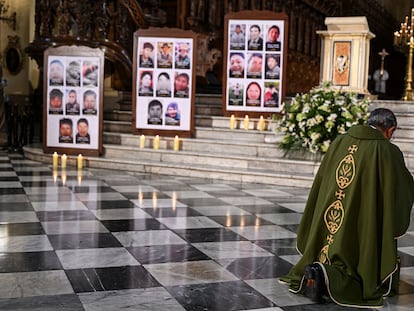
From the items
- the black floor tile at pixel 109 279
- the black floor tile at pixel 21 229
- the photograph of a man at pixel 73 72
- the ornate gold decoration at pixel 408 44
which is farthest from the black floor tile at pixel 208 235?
the ornate gold decoration at pixel 408 44

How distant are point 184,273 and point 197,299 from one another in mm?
534

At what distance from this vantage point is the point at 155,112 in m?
9.93

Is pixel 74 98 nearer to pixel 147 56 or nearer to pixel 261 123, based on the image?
pixel 147 56

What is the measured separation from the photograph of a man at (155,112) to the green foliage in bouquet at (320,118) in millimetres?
1974

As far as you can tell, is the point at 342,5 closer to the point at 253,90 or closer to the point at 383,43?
the point at 383,43

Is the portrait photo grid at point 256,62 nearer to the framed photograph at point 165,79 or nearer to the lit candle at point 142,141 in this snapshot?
the framed photograph at point 165,79

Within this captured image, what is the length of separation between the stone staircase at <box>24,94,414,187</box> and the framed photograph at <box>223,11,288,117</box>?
0.39 metres

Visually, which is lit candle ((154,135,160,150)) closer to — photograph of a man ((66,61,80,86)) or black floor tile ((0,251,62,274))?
photograph of a man ((66,61,80,86))

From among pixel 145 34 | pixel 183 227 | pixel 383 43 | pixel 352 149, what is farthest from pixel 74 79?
pixel 383 43

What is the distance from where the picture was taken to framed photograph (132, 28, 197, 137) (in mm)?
9773

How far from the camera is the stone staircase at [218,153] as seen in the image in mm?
8711

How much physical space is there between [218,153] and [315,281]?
5829mm

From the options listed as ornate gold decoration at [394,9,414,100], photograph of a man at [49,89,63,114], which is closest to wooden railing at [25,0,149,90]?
photograph of a man at [49,89,63,114]

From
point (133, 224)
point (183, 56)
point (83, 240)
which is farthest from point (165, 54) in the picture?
point (83, 240)
